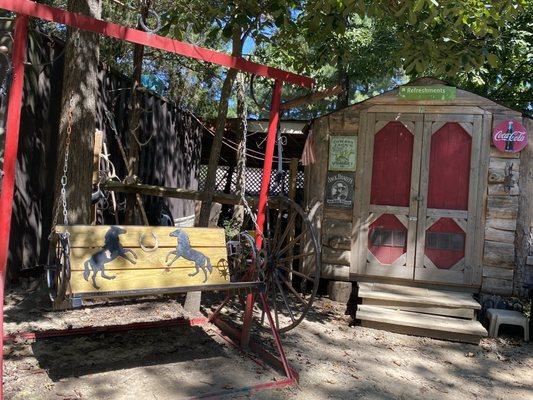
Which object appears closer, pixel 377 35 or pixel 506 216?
pixel 506 216

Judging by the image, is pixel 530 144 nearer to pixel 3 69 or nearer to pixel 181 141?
pixel 3 69

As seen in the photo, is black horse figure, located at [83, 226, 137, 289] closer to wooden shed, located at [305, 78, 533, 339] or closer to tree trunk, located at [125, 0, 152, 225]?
tree trunk, located at [125, 0, 152, 225]

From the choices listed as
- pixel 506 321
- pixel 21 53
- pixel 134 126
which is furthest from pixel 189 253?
pixel 506 321

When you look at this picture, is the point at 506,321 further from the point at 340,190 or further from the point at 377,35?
the point at 377,35

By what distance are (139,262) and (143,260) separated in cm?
4

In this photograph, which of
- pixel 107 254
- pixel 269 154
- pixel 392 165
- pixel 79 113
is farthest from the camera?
pixel 392 165

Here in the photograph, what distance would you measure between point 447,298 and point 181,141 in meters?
6.41

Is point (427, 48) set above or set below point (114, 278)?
above

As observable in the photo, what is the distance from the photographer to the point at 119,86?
7000 millimetres

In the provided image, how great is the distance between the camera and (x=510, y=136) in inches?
236

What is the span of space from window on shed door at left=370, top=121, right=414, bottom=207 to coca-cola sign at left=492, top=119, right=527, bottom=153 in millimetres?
1018

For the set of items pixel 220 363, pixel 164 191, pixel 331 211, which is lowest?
pixel 220 363

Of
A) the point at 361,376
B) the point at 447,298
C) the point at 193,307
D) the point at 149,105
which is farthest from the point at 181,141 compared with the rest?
the point at 361,376

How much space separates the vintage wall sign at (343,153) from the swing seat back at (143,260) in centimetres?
287
